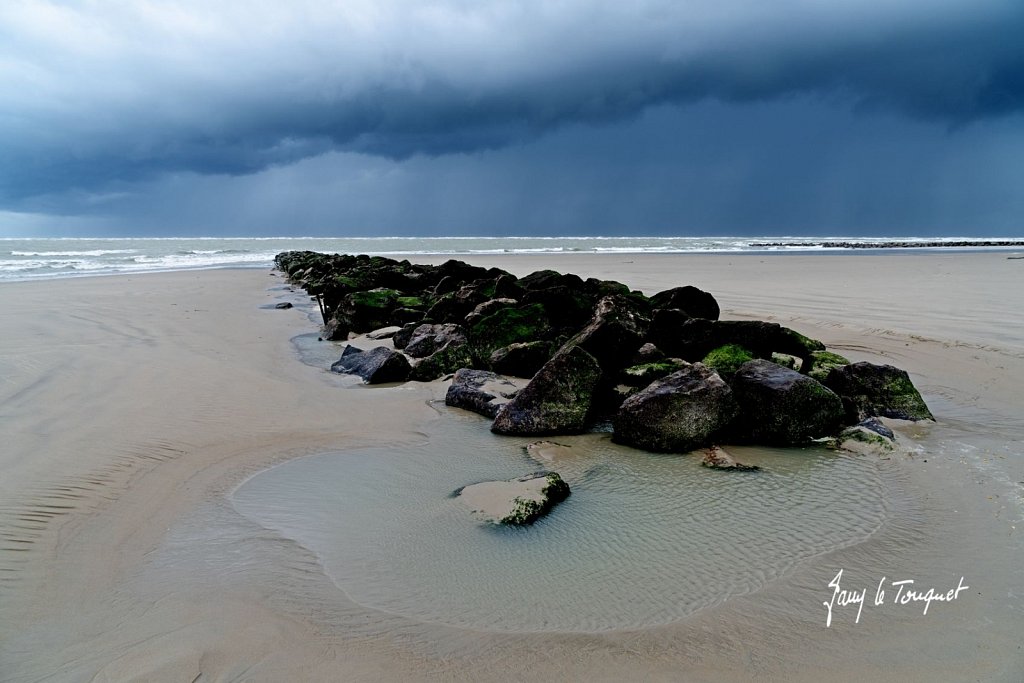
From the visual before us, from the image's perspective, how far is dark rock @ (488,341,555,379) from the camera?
6.94 meters

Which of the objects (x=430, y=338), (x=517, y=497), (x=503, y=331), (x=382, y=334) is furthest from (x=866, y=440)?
(x=382, y=334)

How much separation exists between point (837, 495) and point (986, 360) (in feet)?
16.3

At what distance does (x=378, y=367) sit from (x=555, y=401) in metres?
2.73

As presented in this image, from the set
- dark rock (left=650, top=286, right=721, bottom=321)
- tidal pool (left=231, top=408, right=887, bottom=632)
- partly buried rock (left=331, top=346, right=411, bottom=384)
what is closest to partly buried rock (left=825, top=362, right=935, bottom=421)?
tidal pool (left=231, top=408, right=887, bottom=632)

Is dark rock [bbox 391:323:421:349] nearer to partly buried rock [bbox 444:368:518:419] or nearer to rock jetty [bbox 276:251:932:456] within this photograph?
rock jetty [bbox 276:251:932:456]

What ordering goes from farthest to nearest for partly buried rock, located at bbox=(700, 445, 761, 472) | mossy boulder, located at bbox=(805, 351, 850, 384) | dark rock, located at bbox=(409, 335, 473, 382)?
1. dark rock, located at bbox=(409, 335, 473, 382)
2. mossy boulder, located at bbox=(805, 351, 850, 384)
3. partly buried rock, located at bbox=(700, 445, 761, 472)

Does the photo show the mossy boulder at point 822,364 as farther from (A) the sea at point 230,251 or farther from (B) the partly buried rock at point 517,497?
(A) the sea at point 230,251

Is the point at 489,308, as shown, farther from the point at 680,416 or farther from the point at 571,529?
the point at 571,529

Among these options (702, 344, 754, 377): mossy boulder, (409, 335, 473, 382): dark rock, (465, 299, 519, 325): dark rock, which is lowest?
(409, 335, 473, 382): dark rock

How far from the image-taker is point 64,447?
4664 mm

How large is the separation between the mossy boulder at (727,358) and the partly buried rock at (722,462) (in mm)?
1342

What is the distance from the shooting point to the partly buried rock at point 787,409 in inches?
196

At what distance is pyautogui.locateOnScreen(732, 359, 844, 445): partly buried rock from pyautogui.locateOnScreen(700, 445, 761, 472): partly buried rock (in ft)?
1.68

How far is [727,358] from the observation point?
609 cm
